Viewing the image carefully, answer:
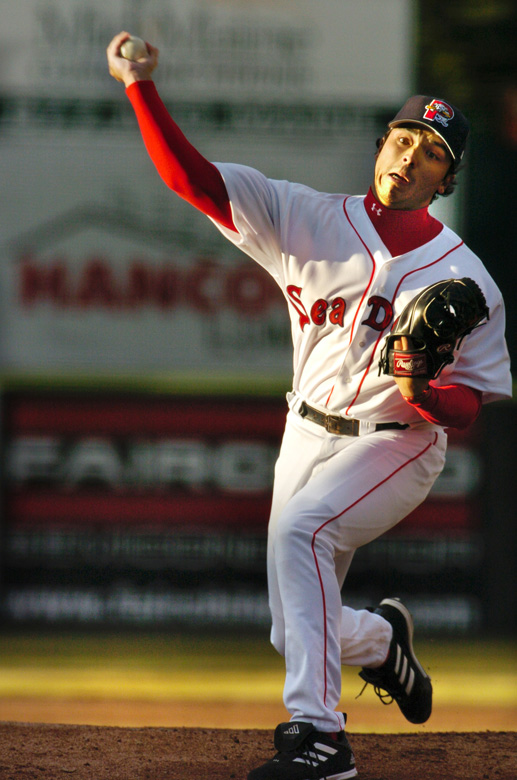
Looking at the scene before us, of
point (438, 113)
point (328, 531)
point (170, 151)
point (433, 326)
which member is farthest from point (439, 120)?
point (328, 531)

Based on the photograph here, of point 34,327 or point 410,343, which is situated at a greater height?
point 410,343

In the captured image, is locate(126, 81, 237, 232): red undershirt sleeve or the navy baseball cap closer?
locate(126, 81, 237, 232): red undershirt sleeve

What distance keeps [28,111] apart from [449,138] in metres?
3.81

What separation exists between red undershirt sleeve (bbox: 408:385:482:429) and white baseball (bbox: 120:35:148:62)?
115cm

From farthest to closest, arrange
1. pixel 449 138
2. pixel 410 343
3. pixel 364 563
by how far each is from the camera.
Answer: pixel 364 563 < pixel 449 138 < pixel 410 343

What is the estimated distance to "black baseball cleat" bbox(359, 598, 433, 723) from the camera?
306 cm

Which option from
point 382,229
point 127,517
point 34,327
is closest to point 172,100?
point 34,327

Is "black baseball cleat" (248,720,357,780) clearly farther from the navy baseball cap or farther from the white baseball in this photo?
the white baseball

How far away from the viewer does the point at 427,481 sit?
285 cm

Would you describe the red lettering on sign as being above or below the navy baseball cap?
below

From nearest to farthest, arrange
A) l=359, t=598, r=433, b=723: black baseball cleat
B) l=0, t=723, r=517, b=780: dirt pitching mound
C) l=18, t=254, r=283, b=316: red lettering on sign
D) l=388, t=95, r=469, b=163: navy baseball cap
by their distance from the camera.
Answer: l=388, t=95, r=469, b=163: navy baseball cap < l=0, t=723, r=517, b=780: dirt pitching mound < l=359, t=598, r=433, b=723: black baseball cleat < l=18, t=254, r=283, b=316: red lettering on sign

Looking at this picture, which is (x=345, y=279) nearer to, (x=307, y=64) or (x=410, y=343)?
(x=410, y=343)

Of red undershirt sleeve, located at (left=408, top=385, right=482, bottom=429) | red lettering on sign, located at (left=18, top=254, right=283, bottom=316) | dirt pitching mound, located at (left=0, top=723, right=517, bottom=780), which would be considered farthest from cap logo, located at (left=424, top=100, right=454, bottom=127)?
red lettering on sign, located at (left=18, top=254, right=283, bottom=316)

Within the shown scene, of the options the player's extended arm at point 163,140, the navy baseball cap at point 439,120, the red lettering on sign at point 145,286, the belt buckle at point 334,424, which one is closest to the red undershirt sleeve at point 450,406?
the belt buckle at point 334,424
